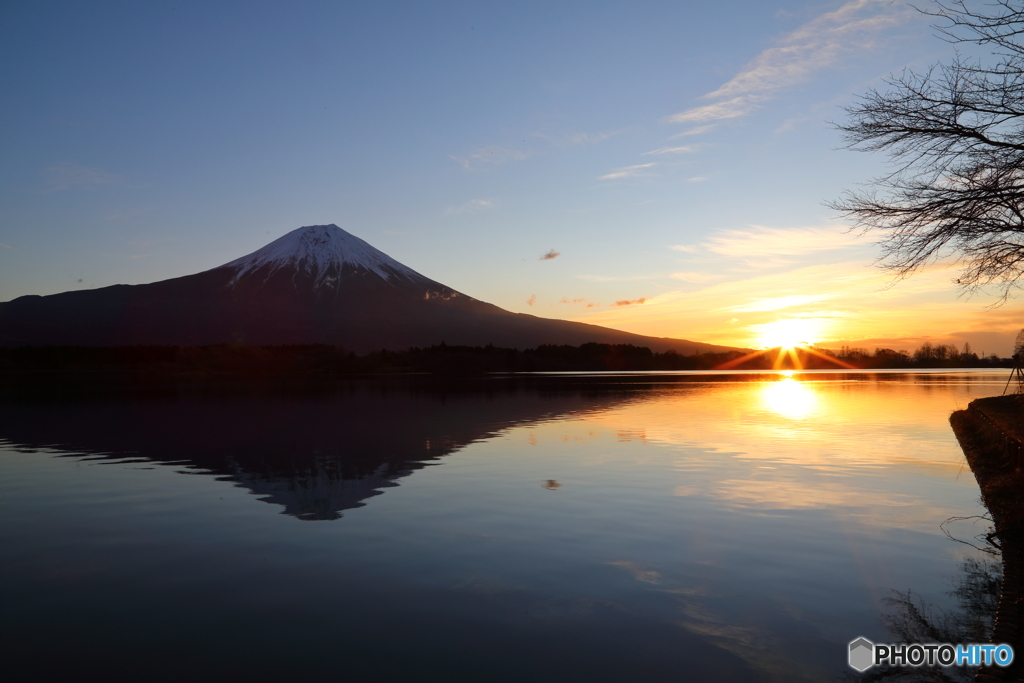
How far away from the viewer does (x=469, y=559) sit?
27.2 ft

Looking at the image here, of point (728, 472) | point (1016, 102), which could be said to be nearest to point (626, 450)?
point (728, 472)

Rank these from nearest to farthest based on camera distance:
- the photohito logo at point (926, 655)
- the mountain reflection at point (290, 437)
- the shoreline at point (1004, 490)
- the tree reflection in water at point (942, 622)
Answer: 1. the tree reflection in water at point (942, 622)
2. the photohito logo at point (926, 655)
3. the shoreline at point (1004, 490)
4. the mountain reflection at point (290, 437)

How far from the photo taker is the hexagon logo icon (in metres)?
5.50

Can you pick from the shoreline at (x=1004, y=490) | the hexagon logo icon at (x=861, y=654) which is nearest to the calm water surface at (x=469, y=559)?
the hexagon logo icon at (x=861, y=654)

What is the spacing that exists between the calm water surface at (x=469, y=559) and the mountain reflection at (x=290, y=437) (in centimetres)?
23

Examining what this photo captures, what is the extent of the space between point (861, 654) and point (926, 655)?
21.9 inches

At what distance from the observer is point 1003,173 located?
1123 cm

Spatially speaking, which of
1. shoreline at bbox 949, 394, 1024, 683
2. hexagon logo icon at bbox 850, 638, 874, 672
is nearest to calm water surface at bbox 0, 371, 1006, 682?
Answer: hexagon logo icon at bbox 850, 638, 874, 672

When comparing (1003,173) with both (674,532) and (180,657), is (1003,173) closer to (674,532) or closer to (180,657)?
(674,532)

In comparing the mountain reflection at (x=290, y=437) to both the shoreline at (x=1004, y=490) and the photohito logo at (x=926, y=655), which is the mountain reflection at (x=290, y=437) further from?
the shoreline at (x=1004, y=490)

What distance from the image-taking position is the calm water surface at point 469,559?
5672 millimetres

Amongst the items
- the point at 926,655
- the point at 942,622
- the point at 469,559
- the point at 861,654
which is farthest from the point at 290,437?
the point at 926,655

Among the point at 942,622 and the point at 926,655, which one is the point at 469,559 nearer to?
the point at 926,655

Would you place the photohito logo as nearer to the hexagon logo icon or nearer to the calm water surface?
the hexagon logo icon
